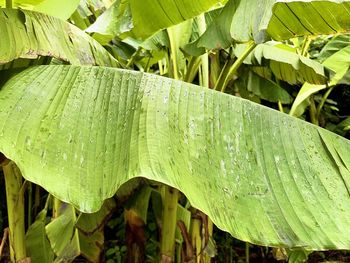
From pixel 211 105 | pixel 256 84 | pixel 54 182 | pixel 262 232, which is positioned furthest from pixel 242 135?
pixel 256 84

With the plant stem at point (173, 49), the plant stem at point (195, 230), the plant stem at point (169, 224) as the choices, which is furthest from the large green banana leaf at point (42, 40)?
the plant stem at point (195, 230)

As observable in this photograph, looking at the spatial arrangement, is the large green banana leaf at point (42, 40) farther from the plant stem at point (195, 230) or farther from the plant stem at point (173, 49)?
the plant stem at point (195, 230)

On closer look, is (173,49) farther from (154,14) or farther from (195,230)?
(195,230)

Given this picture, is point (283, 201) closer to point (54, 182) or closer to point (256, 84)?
point (54, 182)

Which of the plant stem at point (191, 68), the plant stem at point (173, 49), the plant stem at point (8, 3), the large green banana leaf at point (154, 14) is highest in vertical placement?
the plant stem at point (8, 3)

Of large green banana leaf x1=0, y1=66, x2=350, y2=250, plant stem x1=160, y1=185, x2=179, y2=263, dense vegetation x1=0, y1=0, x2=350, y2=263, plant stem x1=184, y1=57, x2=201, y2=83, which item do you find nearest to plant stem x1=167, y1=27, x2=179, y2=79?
plant stem x1=184, y1=57, x2=201, y2=83

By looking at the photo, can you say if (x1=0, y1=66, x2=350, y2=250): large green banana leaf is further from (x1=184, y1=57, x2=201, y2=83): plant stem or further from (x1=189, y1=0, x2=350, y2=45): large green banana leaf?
(x1=184, y1=57, x2=201, y2=83): plant stem

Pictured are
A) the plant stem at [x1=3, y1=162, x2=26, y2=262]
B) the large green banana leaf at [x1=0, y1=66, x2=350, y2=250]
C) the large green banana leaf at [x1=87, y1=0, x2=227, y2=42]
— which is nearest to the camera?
the large green banana leaf at [x1=0, y1=66, x2=350, y2=250]

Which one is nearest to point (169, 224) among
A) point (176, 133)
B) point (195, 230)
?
point (195, 230)
